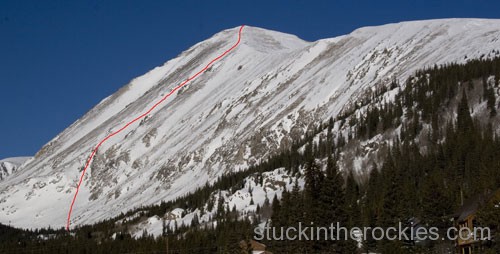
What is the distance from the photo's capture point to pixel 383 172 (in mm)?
149125

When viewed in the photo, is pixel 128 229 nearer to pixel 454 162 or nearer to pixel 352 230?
pixel 454 162

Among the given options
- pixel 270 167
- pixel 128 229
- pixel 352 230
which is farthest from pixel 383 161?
pixel 352 230

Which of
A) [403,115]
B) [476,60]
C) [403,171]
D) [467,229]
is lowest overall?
[467,229]

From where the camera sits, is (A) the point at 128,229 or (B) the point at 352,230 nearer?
(B) the point at 352,230

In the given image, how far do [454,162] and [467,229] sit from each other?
59.0 m

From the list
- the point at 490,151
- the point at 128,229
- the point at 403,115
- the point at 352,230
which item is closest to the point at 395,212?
the point at 352,230

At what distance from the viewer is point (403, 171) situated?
14862cm

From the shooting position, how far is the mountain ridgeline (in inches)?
3927

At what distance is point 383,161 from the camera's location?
543 ft

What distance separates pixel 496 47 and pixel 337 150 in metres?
44.3

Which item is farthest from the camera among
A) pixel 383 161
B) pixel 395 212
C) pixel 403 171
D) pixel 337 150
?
pixel 337 150

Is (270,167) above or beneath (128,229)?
above

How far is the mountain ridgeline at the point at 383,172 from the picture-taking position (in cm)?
9975

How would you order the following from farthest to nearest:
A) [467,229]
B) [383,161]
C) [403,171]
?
[383,161]
[403,171]
[467,229]
